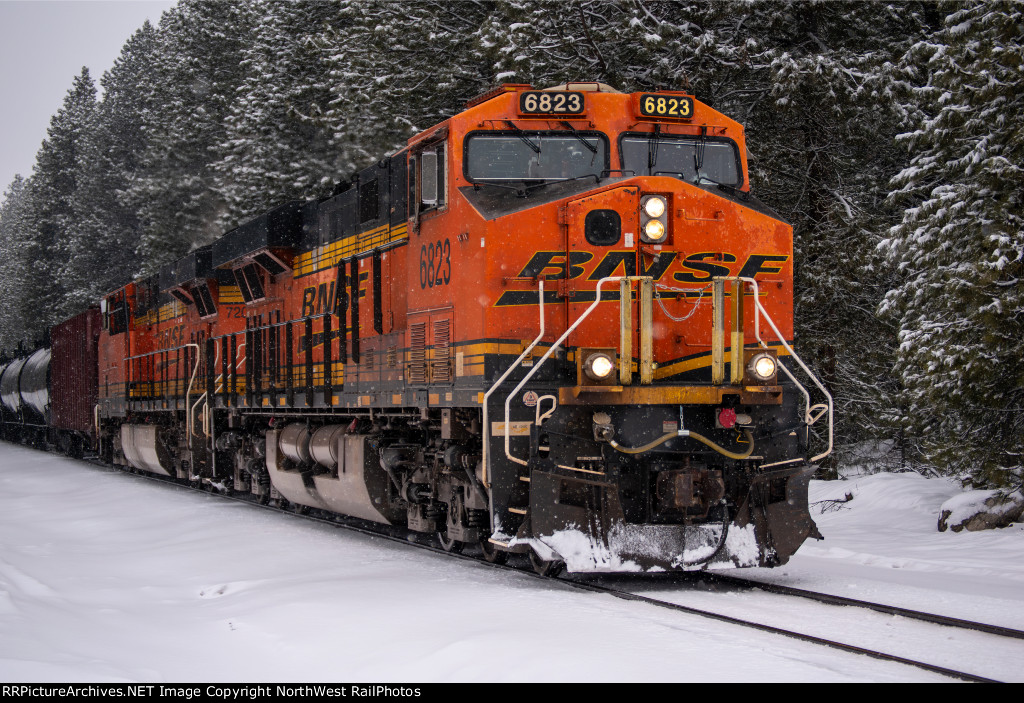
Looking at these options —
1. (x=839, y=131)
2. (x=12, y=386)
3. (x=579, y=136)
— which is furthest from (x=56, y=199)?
(x=579, y=136)

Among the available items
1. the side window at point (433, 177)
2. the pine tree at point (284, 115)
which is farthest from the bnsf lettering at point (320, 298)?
the pine tree at point (284, 115)

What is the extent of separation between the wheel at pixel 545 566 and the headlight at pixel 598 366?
5.26ft

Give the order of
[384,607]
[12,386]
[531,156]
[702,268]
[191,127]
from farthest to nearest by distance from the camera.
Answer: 1. [191,127]
2. [12,386]
3. [531,156]
4. [702,268]
5. [384,607]

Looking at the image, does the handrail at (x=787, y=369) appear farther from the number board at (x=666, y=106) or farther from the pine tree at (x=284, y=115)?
the pine tree at (x=284, y=115)

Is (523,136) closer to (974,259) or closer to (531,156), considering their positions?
(531,156)

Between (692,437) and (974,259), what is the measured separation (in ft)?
15.8

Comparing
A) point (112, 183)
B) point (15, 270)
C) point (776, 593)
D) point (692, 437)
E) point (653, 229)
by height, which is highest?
point (112, 183)

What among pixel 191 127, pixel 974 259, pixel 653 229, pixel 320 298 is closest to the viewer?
pixel 653 229

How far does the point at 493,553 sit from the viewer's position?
8.90 meters

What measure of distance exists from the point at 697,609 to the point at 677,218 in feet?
10.1

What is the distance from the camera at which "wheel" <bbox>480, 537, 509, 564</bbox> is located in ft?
29.1

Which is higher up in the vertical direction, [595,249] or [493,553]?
[595,249]

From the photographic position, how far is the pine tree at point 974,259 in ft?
33.3

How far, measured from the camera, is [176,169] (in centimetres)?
4644
